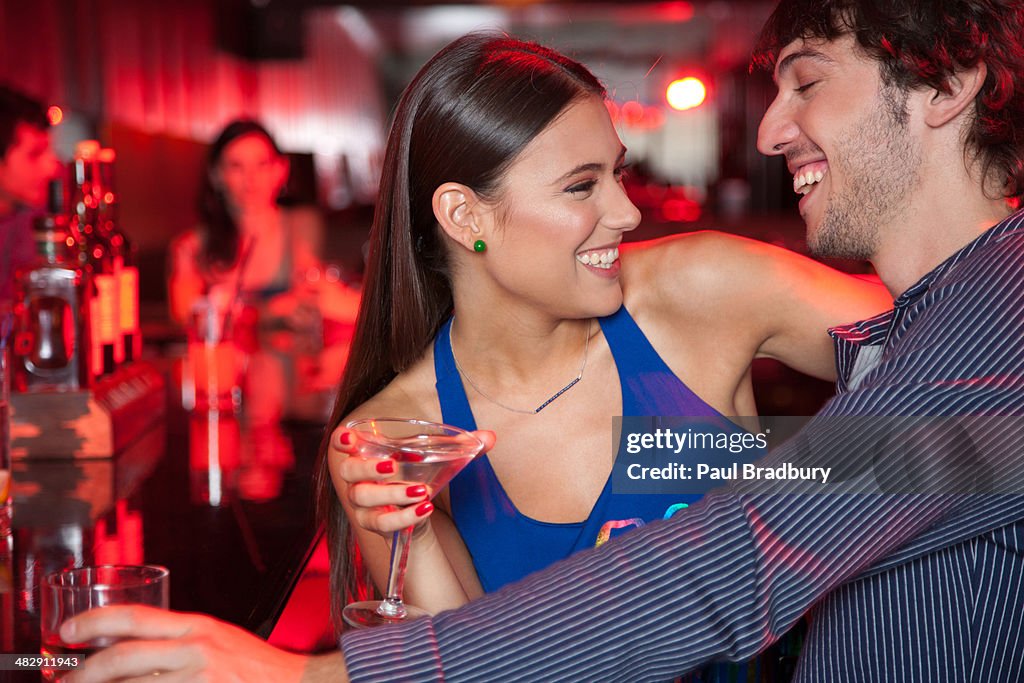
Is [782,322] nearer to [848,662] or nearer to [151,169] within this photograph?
[848,662]

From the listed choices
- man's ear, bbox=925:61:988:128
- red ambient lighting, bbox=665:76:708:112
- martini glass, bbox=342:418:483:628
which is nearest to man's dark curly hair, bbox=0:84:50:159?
martini glass, bbox=342:418:483:628

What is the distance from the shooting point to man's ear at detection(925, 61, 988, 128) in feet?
3.86

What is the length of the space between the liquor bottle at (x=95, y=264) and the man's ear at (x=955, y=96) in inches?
51.4

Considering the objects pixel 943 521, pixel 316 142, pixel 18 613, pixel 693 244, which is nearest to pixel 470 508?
pixel 693 244

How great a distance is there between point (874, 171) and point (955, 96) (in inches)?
4.5

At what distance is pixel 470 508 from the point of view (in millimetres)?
Answer: 1544

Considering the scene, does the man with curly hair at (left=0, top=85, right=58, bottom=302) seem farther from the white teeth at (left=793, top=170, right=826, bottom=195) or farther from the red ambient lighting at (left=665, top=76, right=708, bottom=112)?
the red ambient lighting at (left=665, top=76, right=708, bottom=112)

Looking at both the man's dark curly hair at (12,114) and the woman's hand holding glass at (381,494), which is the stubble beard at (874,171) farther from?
the man's dark curly hair at (12,114)

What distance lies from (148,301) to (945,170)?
14.6 ft

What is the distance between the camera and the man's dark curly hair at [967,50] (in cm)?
116

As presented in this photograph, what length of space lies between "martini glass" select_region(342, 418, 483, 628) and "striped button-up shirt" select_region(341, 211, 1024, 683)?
0.19m

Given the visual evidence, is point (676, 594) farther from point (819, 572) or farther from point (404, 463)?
point (404, 463)

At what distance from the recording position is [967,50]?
3.89 feet

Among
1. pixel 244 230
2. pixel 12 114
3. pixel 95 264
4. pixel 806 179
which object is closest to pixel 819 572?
pixel 806 179
